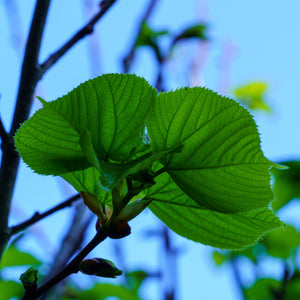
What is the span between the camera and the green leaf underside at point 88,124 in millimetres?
381

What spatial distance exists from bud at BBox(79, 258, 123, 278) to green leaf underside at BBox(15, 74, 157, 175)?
0.27 ft

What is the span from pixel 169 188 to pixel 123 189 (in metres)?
0.06

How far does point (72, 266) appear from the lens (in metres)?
0.37

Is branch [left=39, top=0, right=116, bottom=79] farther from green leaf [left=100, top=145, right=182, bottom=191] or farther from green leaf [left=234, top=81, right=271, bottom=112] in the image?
green leaf [left=234, top=81, right=271, bottom=112]

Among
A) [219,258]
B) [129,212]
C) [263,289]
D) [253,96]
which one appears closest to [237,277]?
[263,289]

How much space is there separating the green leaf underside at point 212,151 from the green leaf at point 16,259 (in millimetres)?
663

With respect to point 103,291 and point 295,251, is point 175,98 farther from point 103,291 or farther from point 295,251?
point 295,251

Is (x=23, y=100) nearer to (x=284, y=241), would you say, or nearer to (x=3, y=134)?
(x=3, y=134)

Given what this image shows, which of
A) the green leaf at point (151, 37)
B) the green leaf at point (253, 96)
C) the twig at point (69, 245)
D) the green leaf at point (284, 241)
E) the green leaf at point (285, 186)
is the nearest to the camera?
the twig at point (69, 245)

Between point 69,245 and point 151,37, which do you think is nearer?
point 69,245

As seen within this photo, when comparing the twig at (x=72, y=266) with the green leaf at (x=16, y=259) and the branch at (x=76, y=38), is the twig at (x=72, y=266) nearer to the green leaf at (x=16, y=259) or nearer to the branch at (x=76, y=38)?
the branch at (x=76, y=38)

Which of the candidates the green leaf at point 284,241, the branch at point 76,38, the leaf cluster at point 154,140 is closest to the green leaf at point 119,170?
the leaf cluster at point 154,140

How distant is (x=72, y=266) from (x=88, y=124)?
118mm

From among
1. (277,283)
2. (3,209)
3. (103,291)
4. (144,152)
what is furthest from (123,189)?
(277,283)
